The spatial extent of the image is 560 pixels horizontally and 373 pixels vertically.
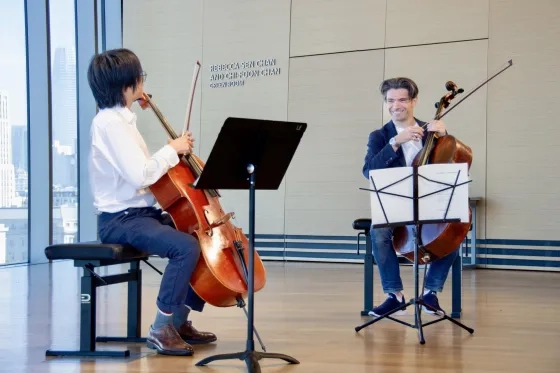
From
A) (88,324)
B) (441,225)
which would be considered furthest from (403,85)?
(88,324)

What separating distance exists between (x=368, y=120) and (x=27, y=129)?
11.1 ft

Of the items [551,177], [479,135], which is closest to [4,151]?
[479,135]

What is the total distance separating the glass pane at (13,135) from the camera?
736 centimetres

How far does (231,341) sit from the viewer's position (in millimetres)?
3330

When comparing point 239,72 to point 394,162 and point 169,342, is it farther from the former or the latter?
point 169,342

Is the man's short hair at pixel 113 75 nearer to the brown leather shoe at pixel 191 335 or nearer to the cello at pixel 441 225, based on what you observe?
the brown leather shoe at pixel 191 335

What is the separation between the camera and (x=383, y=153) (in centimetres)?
382

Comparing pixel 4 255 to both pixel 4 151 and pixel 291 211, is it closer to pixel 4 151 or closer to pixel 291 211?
pixel 4 151

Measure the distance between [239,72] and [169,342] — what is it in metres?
5.41

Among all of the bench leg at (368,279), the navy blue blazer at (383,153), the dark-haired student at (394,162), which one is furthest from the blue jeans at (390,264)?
the navy blue blazer at (383,153)

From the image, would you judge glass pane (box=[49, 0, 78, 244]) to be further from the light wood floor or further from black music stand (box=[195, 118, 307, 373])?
black music stand (box=[195, 118, 307, 373])

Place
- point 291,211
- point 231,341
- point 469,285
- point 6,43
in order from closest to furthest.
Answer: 1. point 231,341
2. point 469,285
3. point 6,43
4. point 291,211

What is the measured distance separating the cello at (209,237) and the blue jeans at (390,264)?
1063mm

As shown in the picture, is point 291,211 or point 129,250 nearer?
point 129,250
